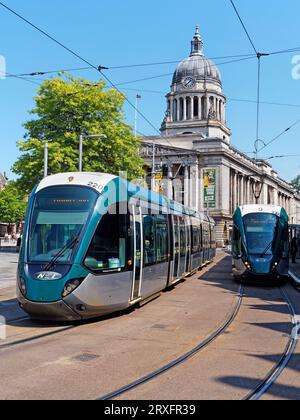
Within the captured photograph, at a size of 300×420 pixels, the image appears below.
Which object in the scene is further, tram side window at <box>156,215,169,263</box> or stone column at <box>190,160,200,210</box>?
stone column at <box>190,160,200,210</box>

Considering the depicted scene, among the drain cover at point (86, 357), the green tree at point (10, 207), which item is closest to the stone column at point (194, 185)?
the green tree at point (10, 207)

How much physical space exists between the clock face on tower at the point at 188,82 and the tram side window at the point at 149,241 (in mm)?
99828

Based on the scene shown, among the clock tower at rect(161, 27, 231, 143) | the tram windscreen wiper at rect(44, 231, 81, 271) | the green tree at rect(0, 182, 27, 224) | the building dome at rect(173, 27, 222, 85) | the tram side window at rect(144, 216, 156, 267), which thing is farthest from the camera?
the building dome at rect(173, 27, 222, 85)

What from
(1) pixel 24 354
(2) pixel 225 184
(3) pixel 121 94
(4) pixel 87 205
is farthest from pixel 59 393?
(2) pixel 225 184

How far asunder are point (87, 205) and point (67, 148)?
26.0 metres

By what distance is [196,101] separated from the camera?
113 meters

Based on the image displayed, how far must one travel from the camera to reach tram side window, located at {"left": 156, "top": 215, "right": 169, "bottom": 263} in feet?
50.1

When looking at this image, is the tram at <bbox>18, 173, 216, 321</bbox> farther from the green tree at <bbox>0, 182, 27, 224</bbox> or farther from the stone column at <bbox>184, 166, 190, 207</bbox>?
the stone column at <bbox>184, 166, 190, 207</bbox>

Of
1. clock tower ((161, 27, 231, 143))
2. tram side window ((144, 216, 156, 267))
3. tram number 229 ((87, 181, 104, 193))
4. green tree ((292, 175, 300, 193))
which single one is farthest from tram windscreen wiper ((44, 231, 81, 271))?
green tree ((292, 175, 300, 193))

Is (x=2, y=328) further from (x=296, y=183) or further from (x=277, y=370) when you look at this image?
(x=296, y=183)

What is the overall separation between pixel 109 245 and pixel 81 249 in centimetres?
81

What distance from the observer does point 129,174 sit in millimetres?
39906

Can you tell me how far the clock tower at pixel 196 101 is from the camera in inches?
4353
